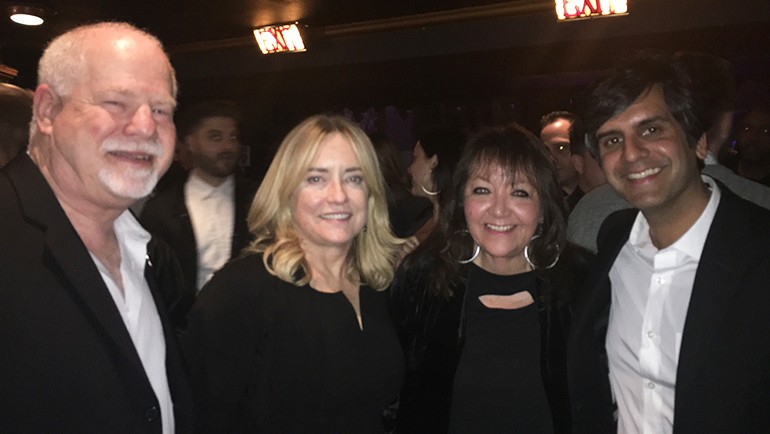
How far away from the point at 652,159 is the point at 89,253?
1751mm

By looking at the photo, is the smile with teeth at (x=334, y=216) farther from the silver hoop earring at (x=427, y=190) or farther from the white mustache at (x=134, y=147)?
the silver hoop earring at (x=427, y=190)

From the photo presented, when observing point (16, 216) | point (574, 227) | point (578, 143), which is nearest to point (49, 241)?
point (16, 216)

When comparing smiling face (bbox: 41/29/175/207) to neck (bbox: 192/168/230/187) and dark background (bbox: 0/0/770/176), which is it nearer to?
neck (bbox: 192/168/230/187)

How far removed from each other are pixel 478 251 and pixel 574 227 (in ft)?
1.88

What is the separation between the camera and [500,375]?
2.32m

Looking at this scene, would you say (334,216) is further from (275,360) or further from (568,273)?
(568,273)

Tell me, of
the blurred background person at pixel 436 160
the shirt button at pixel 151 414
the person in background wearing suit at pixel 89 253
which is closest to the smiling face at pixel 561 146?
the blurred background person at pixel 436 160

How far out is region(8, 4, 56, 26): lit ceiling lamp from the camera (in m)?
6.25

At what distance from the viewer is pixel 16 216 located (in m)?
1.43

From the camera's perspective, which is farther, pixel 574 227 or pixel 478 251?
pixel 574 227

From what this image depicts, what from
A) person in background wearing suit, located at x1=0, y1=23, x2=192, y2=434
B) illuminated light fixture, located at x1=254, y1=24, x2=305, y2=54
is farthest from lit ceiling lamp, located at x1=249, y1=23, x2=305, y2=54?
person in background wearing suit, located at x1=0, y1=23, x2=192, y2=434

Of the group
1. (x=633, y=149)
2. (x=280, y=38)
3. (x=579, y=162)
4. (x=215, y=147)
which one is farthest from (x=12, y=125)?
(x=280, y=38)

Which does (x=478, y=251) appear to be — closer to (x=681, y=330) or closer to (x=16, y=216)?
(x=681, y=330)

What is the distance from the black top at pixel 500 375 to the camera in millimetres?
2275
